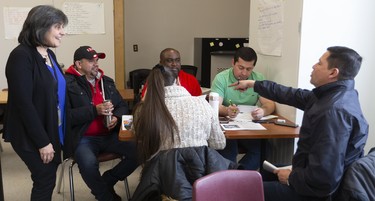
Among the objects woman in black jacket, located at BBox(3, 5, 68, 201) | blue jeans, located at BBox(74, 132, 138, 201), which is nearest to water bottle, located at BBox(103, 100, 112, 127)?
blue jeans, located at BBox(74, 132, 138, 201)

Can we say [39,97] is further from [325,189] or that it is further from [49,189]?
[325,189]

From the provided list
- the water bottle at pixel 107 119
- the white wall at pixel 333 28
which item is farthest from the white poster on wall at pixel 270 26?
the water bottle at pixel 107 119

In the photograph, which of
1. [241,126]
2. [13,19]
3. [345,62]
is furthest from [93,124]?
[13,19]

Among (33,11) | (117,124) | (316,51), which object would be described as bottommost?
(117,124)

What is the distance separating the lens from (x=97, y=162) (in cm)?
243

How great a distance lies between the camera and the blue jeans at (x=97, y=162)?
2396 mm

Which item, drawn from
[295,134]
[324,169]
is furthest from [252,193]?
[295,134]

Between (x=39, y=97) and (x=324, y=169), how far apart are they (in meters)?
1.44

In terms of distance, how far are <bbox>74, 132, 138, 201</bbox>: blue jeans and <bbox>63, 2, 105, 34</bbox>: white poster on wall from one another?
7.50 ft

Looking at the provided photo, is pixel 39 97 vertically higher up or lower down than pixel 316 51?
lower down

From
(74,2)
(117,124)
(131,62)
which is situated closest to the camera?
(117,124)

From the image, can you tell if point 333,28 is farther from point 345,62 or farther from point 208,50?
point 208,50

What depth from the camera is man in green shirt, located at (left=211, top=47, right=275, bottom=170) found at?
2.65 metres

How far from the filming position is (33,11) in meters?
1.84
